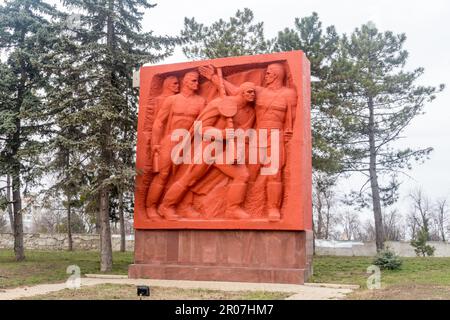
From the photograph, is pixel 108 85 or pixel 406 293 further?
pixel 108 85

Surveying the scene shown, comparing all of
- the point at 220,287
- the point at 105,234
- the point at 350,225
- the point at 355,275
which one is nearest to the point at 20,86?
the point at 105,234

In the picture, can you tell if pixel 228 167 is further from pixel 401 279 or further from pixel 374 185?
pixel 374 185

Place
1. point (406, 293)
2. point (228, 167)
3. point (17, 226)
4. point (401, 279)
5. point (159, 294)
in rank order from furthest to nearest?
point (17, 226), point (228, 167), point (401, 279), point (159, 294), point (406, 293)

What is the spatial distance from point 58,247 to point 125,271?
12106 mm

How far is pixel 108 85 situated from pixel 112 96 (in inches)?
14.5

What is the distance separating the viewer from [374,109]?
67.7 feet

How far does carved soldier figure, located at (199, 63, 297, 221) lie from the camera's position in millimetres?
11836

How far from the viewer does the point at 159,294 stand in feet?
32.0

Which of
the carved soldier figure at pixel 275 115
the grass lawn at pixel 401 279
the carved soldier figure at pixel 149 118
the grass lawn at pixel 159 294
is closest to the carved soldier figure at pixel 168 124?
the carved soldier figure at pixel 149 118

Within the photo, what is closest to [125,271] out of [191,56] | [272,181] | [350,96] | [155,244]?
[155,244]

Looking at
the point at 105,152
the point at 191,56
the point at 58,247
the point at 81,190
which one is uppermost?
the point at 191,56

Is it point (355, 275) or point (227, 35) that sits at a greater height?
point (227, 35)

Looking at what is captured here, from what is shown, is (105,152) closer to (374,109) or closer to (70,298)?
(70,298)

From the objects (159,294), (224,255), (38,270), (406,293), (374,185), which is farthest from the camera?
(374,185)
